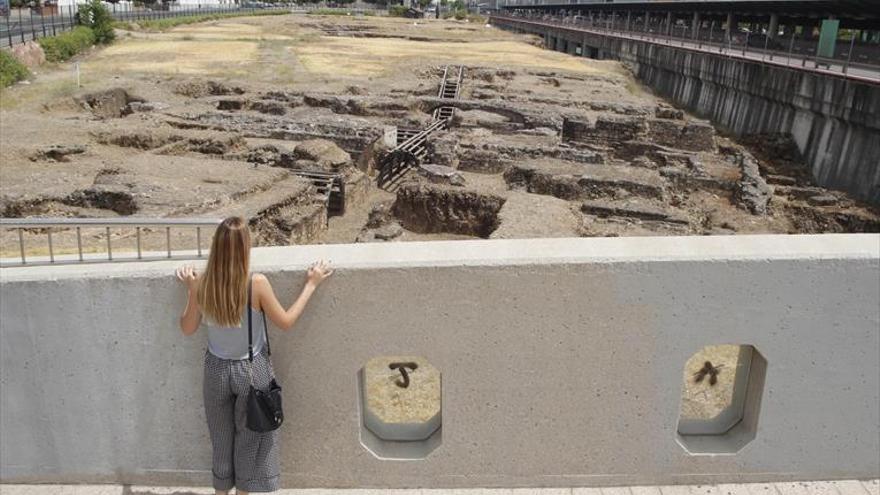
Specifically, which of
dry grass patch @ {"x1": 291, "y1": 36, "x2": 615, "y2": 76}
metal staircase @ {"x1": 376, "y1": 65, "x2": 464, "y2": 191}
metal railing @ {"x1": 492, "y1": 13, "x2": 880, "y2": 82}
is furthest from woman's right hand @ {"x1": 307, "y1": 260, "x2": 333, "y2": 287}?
dry grass patch @ {"x1": 291, "y1": 36, "x2": 615, "y2": 76}

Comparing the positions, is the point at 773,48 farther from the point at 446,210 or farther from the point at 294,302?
the point at 294,302

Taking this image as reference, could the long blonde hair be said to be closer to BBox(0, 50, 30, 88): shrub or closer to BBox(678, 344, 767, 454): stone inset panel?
BBox(678, 344, 767, 454): stone inset panel

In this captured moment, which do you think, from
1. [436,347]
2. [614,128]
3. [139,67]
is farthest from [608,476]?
[139,67]

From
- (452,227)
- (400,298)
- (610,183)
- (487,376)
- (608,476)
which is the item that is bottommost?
(452,227)

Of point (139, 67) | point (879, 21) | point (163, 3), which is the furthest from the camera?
point (163, 3)

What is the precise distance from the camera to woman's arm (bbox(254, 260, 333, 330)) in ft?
9.85

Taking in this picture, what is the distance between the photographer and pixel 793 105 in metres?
24.6

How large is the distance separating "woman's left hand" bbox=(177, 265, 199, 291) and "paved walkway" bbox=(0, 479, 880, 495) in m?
1.10

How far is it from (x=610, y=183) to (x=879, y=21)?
93.7 ft

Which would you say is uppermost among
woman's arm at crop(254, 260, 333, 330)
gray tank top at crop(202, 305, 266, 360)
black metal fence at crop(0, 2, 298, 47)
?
woman's arm at crop(254, 260, 333, 330)

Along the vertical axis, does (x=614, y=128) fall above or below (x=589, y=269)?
below

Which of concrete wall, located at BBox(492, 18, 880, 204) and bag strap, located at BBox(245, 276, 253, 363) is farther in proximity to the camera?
concrete wall, located at BBox(492, 18, 880, 204)

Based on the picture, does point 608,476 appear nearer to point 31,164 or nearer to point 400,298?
point 400,298

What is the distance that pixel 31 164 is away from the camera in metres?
14.6
